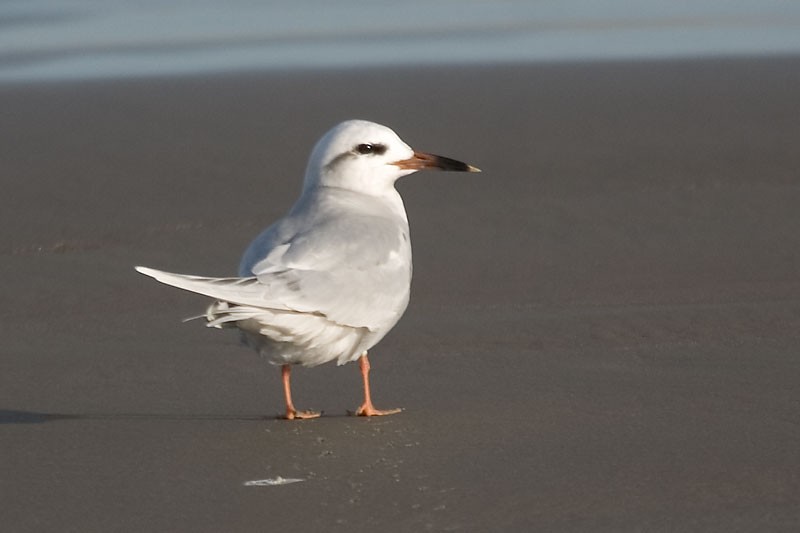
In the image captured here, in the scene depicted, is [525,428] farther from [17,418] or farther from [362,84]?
[362,84]

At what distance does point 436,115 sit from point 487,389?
205 inches

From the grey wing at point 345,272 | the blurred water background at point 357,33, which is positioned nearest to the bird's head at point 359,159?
the grey wing at point 345,272

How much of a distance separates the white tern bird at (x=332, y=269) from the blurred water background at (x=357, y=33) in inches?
259

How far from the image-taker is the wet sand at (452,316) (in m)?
4.08

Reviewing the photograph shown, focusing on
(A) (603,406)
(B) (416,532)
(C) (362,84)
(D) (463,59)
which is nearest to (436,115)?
(C) (362,84)

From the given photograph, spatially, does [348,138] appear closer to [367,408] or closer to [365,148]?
[365,148]

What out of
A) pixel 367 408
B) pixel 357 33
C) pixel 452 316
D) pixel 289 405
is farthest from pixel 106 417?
pixel 357 33

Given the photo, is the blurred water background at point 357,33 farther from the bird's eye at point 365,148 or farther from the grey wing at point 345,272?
the grey wing at point 345,272

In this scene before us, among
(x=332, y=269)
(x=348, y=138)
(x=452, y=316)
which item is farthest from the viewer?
(x=452, y=316)

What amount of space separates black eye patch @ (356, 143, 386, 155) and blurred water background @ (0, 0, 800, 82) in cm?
655

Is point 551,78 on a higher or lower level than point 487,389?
higher

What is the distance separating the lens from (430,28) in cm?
1432

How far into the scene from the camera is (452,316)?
246 inches

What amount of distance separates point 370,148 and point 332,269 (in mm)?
763
